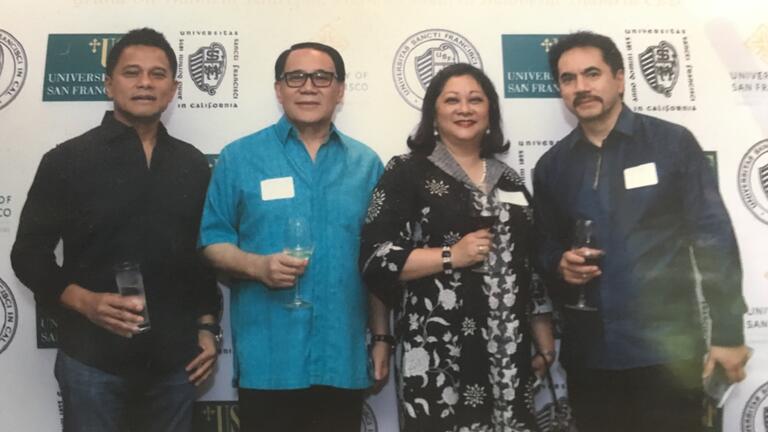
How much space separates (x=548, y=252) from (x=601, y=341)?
0.32 m

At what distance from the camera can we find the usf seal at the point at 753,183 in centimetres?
224

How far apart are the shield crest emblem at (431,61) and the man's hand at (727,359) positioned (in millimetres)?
1365

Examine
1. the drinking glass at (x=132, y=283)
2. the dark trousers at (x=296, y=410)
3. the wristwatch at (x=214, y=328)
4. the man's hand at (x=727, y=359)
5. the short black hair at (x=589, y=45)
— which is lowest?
the dark trousers at (x=296, y=410)

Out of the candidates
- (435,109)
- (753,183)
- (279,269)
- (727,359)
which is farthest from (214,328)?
(753,183)

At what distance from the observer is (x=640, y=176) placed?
1852 mm

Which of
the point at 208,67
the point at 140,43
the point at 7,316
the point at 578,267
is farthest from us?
the point at 208,67

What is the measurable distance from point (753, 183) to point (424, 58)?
4.49ft

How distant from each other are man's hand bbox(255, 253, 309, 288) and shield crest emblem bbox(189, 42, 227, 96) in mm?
853

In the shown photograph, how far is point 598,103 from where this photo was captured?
6.41 ft

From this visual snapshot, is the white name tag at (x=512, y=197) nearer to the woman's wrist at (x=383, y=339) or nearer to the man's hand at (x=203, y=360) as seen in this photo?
the woman's wrist at (x=383, y=339)

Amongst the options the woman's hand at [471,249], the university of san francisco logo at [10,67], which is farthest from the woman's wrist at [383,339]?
the university of san francisco logo at [10,67]

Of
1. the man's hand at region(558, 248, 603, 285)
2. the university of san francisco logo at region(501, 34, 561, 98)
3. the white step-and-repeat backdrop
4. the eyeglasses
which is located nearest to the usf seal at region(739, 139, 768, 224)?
the white step-and-repeat backdrop

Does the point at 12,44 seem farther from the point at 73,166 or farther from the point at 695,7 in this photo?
the point at 695,7

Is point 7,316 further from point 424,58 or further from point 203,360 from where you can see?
point 424,58
